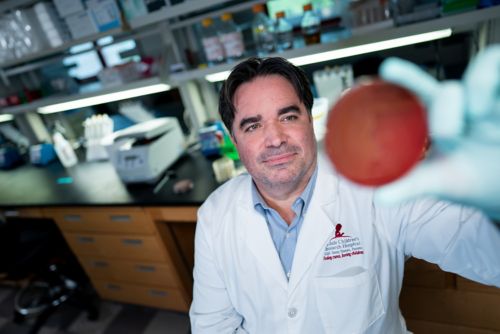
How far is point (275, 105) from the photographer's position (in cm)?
93

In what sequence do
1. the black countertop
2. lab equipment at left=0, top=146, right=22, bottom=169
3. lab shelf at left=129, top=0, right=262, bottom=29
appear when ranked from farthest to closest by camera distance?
lab equipment at left=0, top=146, right=22, bottom=169, the black countertop, lab shelf at left=129, top=0, right=262, bottom=29

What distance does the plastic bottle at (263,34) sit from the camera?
5.65ft

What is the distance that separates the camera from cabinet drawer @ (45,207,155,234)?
5.68 feet

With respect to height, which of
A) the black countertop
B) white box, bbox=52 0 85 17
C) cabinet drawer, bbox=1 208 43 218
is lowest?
cabinet drawer, bbox=1 208 43 218

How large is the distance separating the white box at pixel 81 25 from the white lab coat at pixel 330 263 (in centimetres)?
164

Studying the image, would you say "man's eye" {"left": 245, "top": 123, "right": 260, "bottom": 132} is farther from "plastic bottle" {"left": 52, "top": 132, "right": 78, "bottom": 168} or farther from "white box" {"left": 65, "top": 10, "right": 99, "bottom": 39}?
"plastic bottle" {"left": 52, "top": 132, "right": 78, "bottom": 168}

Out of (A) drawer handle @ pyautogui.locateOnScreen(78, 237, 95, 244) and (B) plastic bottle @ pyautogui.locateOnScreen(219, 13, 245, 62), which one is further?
(A) drawer handle @ pyautogui.locateOnScreen(78, 237, 95, 244)

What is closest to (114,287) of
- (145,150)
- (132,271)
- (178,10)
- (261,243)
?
(132,271)

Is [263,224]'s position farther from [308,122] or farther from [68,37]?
[68,37]

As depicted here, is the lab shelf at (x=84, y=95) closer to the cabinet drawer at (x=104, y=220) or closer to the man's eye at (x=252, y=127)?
the cabinet drawer at (x=104, y=220)

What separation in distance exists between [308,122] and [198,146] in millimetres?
1394

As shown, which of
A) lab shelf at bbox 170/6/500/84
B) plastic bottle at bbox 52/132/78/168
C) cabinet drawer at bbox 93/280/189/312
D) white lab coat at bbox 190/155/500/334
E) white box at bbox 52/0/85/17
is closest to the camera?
white lab coat at bbox 190/155/500/334

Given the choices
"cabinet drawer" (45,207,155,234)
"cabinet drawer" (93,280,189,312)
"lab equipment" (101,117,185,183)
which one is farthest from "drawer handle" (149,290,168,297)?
"lab equipment" (101,117,185,183)

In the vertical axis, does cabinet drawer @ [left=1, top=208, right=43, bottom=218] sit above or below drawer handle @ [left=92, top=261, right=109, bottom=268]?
above
